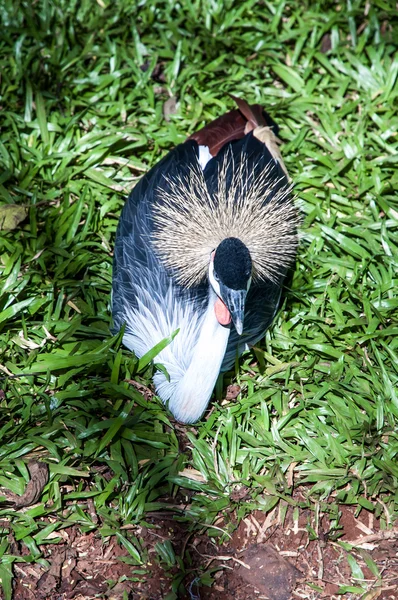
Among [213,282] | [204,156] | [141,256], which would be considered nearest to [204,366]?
[213,282]

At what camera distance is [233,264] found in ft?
7.45

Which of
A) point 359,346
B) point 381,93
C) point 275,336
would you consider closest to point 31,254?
point 275,336

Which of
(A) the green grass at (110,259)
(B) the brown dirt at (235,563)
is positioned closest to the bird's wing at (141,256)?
(A) the green grass at (110,259)

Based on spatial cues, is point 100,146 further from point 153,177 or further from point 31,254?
point 31,254

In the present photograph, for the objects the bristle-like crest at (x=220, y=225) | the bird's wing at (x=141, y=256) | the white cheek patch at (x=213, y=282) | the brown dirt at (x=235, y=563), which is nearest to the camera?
the brown dirt at (x=235, y=563)

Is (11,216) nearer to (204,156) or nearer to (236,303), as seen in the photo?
(204,156)

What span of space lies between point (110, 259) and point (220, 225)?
30.2 inches

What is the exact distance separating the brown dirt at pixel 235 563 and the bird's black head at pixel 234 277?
691 mm

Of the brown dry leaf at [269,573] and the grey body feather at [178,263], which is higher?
the grey body feather at [178,263]

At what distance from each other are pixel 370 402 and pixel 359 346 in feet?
0.86

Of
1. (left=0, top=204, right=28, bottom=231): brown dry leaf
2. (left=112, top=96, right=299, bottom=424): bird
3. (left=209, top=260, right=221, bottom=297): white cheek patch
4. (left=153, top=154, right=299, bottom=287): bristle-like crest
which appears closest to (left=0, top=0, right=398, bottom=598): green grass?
(left=0, top=204, right=28, bottom=231): brown dry leaf

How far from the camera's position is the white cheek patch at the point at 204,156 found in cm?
306

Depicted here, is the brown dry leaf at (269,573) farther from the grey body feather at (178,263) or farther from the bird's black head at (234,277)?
the bird's black head at (234,277)

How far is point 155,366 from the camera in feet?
8.91
